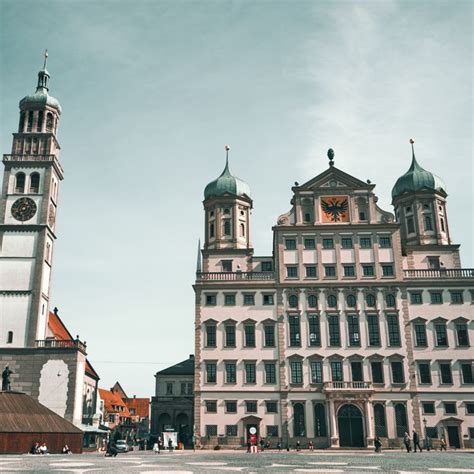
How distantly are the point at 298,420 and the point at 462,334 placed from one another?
1935cm

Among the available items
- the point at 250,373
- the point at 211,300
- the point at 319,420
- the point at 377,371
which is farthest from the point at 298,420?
the point at 211,300

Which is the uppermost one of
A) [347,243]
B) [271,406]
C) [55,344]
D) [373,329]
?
[347,243]

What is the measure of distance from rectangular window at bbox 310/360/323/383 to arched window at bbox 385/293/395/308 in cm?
981

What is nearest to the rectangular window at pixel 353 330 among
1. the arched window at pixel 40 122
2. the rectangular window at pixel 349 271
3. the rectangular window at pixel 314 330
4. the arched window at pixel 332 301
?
the arched window at pixel 332 301

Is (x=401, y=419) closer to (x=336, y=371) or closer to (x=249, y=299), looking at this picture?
(x=336, y=371)

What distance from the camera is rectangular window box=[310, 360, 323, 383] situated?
59.0 m

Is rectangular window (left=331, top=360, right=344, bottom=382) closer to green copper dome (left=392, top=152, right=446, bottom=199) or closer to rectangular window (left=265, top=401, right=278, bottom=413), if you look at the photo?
rectangular window (left=265, top=401, right=278, bottom=413)

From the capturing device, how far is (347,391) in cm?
5722

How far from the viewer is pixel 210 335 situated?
60844 mm

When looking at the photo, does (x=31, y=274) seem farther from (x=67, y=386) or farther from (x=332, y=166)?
(x=332, y=166)

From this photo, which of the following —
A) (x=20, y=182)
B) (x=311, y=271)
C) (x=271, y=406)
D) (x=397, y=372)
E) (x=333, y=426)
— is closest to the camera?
(x=333, y=426)

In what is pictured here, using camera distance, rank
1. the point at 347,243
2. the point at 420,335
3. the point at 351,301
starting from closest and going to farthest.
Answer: the point at 420,335 < the point at 351,301 < the point at 347,243

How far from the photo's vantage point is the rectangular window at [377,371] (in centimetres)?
5872

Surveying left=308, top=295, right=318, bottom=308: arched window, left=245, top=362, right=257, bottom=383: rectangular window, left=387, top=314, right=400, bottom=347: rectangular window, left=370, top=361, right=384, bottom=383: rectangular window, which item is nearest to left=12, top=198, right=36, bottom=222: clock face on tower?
left=245, top=362, right=257, bottom=383: rectangular window
